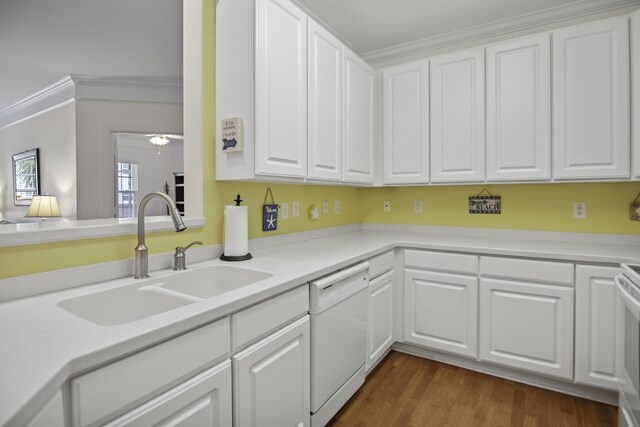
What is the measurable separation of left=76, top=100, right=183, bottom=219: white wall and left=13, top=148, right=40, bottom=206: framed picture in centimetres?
117

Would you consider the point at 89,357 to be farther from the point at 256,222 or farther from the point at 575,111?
the point at 575,111

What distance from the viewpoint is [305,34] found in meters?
1.99

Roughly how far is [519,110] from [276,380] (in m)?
2.29

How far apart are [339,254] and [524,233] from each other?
1605 mm

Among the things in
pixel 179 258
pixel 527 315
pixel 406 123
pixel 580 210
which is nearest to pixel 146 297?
pixel 179 258

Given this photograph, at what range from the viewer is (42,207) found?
394 centimetres

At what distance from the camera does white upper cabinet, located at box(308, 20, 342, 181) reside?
6.80 feet

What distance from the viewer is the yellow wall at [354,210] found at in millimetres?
1313

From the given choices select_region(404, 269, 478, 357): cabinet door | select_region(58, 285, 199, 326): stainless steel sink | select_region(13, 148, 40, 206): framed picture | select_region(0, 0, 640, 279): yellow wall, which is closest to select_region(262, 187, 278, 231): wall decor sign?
select_region(0, 0, 640, 279): yellow wall

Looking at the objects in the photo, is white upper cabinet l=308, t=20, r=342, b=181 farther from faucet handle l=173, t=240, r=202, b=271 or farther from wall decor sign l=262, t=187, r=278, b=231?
faucet handle l=173, t=240, r=202, b=271

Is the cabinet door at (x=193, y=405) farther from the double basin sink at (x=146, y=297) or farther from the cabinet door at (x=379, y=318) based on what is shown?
the cabinet door at (x=379, y=318)

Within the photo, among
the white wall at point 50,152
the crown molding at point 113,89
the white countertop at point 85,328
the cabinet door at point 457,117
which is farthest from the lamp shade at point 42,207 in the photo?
the cabinet door at point 457,117

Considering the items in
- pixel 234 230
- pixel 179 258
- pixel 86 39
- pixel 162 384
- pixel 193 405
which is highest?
pixel 86 39

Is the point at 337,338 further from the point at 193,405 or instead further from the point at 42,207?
the point at 42,207
